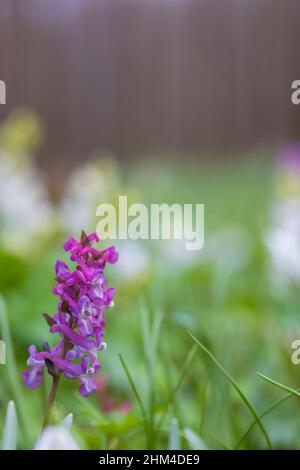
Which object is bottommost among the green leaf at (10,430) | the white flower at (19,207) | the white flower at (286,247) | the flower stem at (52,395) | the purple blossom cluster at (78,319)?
the green leaf at (10,430)

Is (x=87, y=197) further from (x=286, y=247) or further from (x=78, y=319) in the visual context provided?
(x=78, y=319)

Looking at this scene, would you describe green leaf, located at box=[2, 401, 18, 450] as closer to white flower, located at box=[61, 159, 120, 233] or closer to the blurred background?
the blurred background

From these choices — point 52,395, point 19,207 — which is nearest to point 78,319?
point 52,395

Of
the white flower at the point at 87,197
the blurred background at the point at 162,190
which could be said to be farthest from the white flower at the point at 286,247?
the white flower at the point at 87,197

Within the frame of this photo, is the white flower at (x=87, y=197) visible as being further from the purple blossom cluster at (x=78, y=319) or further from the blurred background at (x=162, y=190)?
the purple blossom cluster at (x=78, y=319)

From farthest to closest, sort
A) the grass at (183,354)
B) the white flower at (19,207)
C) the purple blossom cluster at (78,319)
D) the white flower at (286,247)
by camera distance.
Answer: the white flower at (19,207) → the white flower at (286,247) → the grass at (183,354) → the purple blossom cluster at (78,319)

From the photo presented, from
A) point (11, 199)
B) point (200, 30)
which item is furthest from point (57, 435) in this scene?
point (200, 30)
